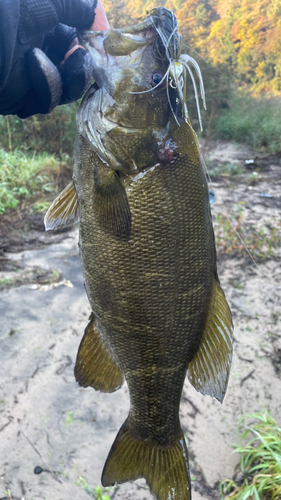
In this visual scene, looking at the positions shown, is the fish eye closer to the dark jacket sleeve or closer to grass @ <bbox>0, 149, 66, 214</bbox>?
the dark jacket sleeve

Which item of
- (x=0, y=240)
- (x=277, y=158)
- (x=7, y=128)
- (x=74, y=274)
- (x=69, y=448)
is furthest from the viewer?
(x=277, y=158)

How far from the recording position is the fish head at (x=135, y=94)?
116 centimetres

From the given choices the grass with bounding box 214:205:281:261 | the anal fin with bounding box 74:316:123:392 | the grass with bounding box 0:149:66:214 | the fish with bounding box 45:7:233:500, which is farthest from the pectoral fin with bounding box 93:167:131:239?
the grass with bounding box 0:149:66:214

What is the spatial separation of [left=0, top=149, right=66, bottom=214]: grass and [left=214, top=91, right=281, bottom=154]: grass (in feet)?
21.1

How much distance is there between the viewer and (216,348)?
1.30m

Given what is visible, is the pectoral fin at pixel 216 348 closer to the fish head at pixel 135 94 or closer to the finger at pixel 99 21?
Answer: the fish head at pixel 135 94

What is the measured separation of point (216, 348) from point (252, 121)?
1185 cm

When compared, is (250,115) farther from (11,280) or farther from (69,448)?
(69,448)

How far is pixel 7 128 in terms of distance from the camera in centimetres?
731

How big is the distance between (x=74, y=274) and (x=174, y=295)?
3018 millimetres

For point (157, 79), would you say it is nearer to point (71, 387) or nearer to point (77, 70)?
point (77, 70)

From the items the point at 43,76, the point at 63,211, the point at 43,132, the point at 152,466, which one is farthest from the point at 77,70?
the point at 43,132

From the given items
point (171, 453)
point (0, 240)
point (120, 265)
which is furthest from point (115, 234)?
point (0, 240)

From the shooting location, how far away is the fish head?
1162mm
